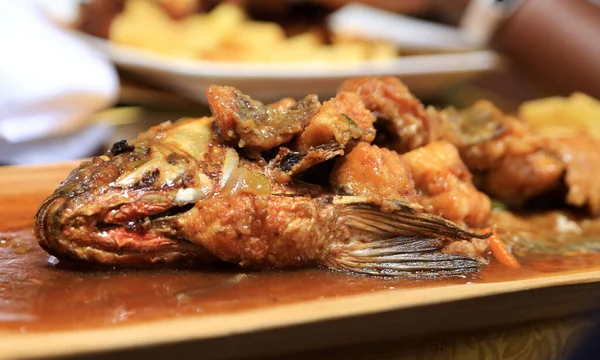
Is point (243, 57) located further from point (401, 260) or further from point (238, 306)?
point (238, 306)

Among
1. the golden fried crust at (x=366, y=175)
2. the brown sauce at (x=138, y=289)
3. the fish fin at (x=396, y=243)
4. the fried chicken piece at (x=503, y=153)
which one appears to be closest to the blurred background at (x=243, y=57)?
the fried chicken piece at (x=503, y=153)

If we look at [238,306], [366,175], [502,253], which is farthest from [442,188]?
[238,306]

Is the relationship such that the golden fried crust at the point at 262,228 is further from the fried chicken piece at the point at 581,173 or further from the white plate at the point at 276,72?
the white plate at the point at 276,72

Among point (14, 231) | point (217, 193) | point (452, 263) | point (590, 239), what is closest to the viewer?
point (217, 193)

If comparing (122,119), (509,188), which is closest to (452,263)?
(509,188)

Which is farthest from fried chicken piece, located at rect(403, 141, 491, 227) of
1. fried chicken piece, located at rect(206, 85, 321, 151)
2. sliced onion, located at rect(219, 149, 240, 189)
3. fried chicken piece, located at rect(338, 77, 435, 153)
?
sliced onion, located at rect(219, 149, 240, 189)

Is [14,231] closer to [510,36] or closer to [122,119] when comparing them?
[122,119]

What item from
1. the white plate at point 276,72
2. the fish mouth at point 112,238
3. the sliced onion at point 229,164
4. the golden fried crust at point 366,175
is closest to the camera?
the fish mouth at point 112,238
